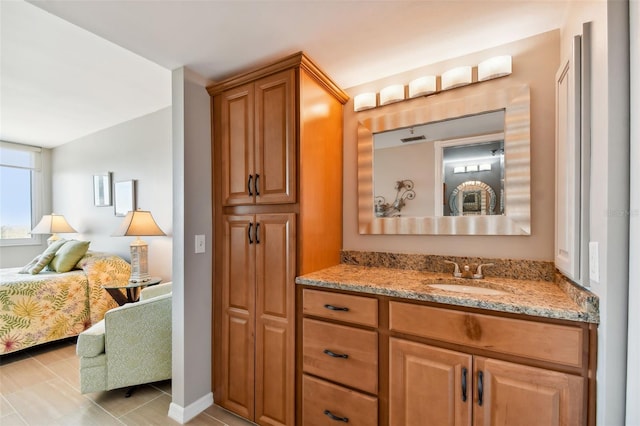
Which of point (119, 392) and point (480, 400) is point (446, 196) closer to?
point (480, 400)

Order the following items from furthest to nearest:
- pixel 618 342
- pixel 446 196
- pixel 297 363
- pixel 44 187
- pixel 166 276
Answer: pixel 44 187, pixel 166 276, pixel 446 196, pixel 297 363, pixel 618 342

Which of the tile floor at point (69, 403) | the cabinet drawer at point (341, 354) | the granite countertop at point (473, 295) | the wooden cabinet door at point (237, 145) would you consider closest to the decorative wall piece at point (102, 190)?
the tile floor at point (69, 403)

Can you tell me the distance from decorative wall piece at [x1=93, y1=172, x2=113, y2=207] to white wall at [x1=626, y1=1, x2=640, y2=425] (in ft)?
15.5

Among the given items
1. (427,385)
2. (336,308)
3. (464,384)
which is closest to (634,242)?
(464,384)

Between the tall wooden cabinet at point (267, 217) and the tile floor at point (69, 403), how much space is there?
0.39m

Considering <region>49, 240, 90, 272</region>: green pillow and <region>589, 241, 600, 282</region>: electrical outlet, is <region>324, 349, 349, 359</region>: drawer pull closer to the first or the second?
<region>589, 241, 600, 282</region>: electrical outlet

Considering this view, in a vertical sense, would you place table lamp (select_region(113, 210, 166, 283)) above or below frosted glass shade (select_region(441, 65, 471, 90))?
below

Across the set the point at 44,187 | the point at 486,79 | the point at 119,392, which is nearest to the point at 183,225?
the point at 119,392

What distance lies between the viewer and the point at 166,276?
3.09 meters

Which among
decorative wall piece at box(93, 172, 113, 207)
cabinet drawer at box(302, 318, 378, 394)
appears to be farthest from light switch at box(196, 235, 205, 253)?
decorative wall piece at box(93, 172, 113, 207)

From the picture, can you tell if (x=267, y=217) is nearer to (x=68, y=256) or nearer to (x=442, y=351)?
(x=442, y=351)

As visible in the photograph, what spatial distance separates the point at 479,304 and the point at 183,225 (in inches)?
67.0

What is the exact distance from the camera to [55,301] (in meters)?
2.82

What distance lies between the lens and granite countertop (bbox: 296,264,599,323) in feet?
3.40
